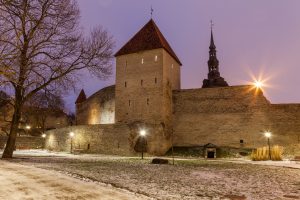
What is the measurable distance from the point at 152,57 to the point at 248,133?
1117cm

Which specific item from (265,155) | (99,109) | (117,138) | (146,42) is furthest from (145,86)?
(265,155)

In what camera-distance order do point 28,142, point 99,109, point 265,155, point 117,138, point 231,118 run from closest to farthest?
1. point 265,155
2. point 117,138
3. point 231,118
4. point 99,109
5. point 28,142

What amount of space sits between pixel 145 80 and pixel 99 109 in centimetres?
972

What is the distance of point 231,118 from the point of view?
82.3 feet

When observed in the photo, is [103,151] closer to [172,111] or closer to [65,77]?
[172,111]

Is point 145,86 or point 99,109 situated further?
point 99,109

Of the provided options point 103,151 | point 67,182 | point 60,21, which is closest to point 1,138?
point 103,151

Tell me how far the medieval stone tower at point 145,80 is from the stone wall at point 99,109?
4539 millimetres

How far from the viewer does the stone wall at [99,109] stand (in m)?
33.2

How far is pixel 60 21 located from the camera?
12.9m

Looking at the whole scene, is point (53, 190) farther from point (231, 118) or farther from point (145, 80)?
point (145, 80)

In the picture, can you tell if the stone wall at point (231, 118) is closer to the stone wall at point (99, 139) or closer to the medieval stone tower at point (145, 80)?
the medieval stone tower at point (145, 80)

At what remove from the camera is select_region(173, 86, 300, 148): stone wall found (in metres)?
23.3

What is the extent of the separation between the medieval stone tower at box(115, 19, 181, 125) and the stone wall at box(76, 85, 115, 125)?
4.54 m
